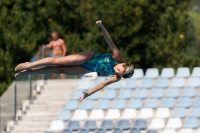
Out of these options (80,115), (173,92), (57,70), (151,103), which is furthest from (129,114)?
(57,70)

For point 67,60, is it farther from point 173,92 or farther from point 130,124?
point 173,92

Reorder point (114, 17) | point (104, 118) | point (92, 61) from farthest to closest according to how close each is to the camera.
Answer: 1. point (114, 17)
2. point (104, 118)
3. point (92, 61)

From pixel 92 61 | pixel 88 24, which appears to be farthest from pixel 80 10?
pixel 92 61

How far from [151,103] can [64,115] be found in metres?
1.90

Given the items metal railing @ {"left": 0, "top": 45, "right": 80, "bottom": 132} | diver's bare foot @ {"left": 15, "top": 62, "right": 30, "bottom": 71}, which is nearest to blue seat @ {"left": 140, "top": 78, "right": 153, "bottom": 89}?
metal railing @ {"left": 0, "top": 45, "right": 80, "bottom": 132}

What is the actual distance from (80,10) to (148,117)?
6.86 metres

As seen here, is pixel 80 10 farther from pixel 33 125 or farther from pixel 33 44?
pixel 33 125

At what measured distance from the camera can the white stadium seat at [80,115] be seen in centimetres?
1869

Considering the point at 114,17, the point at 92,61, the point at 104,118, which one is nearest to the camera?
the point at 92,61

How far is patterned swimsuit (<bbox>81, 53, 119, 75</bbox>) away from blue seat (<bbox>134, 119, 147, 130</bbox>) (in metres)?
4.56

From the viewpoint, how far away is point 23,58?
82.0 ft

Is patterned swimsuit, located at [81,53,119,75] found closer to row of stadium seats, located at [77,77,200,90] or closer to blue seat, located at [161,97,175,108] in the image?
blue seat, located at [161,97,175,108]

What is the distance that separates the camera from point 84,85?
19.5m

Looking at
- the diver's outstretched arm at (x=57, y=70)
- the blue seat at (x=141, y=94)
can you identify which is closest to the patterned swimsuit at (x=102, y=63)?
the diver's outstretched arm at (x=57, y=70)
